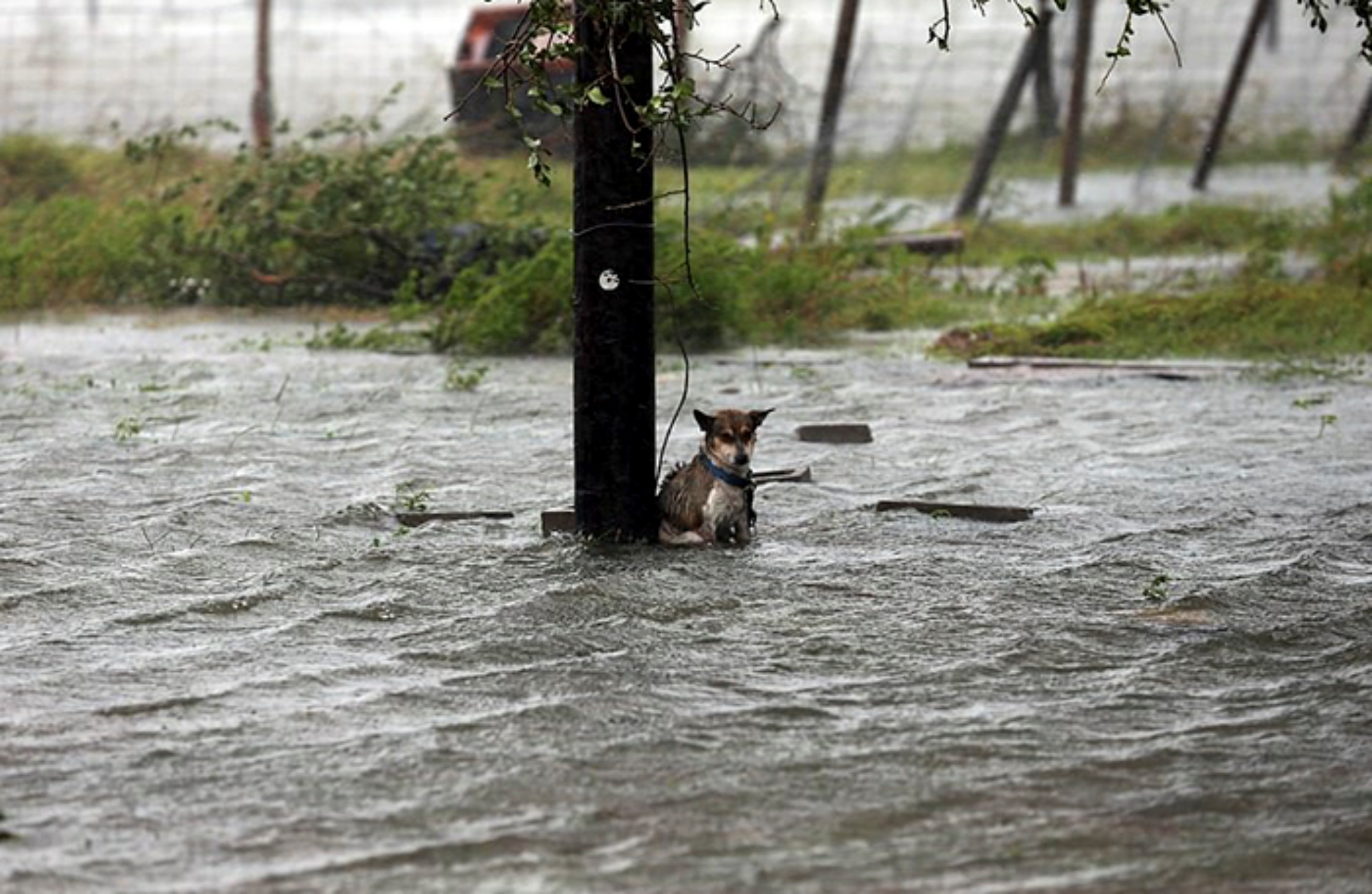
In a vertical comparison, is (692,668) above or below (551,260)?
below

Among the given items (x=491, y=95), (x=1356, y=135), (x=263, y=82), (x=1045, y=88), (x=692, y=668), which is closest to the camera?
(x=692, y=668)

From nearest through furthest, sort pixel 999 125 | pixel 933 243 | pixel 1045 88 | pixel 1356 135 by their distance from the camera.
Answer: pixel 933 243 < pixel 999 125 < pixel 1356 135 < pixel 1045 88

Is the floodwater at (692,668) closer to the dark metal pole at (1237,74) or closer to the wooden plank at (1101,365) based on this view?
the wooden plank at (1101,365)

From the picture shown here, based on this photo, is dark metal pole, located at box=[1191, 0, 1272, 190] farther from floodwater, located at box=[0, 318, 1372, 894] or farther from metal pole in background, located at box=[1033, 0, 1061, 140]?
floodwater, located at box=[0, 318, 1372, 894]

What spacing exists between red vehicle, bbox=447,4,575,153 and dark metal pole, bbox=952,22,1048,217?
13.4 ft

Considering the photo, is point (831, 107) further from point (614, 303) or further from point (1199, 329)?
point (614, 303)

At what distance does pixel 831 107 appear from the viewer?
2117 centimetres

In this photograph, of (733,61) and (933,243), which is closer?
(933,243)

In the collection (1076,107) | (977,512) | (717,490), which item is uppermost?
(1076,107)

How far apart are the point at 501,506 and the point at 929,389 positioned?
4.56m

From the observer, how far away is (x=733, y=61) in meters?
28.3

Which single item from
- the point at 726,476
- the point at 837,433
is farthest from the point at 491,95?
the point at 726,476

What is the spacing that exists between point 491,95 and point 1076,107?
32.0ft

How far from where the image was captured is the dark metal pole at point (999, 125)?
2202 cm
